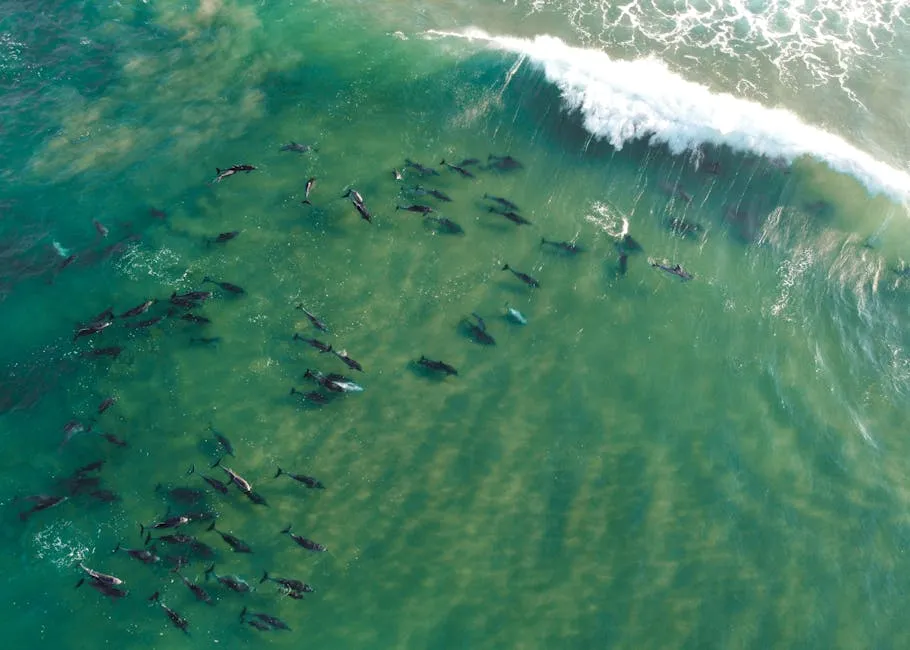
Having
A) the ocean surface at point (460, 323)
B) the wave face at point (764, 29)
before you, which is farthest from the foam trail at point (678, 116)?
the wave face at point (764, 29)

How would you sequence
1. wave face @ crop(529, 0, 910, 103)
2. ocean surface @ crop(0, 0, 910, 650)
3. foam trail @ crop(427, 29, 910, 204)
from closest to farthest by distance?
ocean surface @ crop(0, 0, 910, 650), foam trail @ crop(427, 29, 910, 204), wave face @ crop(529, 0, 910, 103)

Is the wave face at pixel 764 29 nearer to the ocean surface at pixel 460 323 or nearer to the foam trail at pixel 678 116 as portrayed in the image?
Answer: the ocean surface at pixel 460 323

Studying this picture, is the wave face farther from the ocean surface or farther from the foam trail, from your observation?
the foam trail

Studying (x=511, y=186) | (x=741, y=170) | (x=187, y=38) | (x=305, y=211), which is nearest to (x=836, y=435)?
(x=741, y=170)

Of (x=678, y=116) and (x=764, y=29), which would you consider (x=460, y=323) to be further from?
(x=764, y=29)

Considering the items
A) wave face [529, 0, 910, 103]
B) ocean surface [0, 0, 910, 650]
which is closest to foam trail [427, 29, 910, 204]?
ocean surface [0, 0, 910, 650]

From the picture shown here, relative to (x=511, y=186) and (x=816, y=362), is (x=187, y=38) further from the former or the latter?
(x=816, y=362)

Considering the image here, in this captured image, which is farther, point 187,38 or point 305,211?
point 187,38
